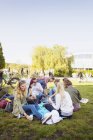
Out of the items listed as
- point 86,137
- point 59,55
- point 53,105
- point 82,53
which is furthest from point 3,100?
point 82,53

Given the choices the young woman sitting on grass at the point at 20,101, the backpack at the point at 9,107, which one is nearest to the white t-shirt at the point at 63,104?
the young woman sitting on grass at the point at 20,101

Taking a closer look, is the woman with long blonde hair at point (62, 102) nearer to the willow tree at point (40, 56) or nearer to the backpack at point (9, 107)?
the backpack at point (9, 107)

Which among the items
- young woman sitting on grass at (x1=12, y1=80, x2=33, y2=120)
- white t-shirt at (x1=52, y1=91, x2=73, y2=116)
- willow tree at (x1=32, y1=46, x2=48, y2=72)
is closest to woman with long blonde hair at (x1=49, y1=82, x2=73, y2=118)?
white t-shirt at (x1=52, y1=91, x2=73, y2=116)

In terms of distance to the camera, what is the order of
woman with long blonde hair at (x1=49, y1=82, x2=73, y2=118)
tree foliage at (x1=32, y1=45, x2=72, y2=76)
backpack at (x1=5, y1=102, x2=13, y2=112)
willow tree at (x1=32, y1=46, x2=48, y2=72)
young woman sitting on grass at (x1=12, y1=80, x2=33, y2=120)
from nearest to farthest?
A: woman with long blonde hair at (x1=49, y1=82, x2=73, y2=118) → young woman sitting on grass at (x1=12, y1=80, x2=33, y2=120) → backpack at (x1=5, y1=102, x2=13, y2=112) → tree foliage at (x1=32, y1=45, x2=72, y2=76) → willow tree at (x1=32, y1=46, x2=48, y2=72)

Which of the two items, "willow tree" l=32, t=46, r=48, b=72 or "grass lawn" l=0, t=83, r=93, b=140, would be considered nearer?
"grass lawn" l=0, t=83, r=93, b=140

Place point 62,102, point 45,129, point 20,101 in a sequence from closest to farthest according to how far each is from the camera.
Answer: point 45,129 → point 62,102 → point 20,101

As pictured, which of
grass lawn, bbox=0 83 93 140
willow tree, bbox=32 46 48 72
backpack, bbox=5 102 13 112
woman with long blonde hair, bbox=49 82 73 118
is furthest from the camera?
willow tree, bbox=32 46 48 72

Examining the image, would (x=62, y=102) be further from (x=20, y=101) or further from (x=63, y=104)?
(x=20, y=101)

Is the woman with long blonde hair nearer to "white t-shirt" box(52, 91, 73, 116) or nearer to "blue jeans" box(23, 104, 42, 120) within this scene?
"white t-shirt" box(52, 91, 73, 116)

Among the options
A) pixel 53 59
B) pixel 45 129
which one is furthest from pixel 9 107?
pixel 53 59

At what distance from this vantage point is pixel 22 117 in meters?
7.88

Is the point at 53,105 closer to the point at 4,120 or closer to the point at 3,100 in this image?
Answer: the point at 4,120

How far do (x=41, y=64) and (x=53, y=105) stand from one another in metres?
45.7

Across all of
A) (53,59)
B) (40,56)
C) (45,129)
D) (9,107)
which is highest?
(40,56)
